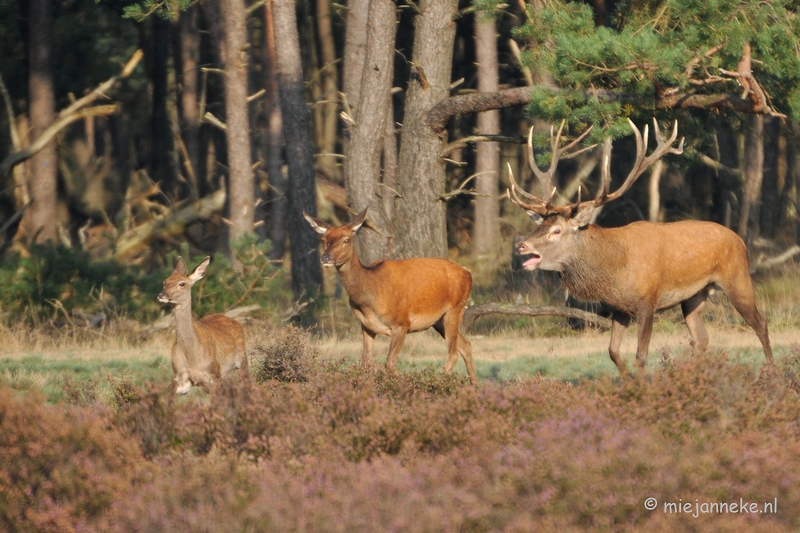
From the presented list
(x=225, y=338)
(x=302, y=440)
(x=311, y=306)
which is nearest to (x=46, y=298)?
(x=311, y=306)

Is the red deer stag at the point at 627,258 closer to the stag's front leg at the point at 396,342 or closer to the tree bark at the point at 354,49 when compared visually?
the stag's front leg at the point at 396,342

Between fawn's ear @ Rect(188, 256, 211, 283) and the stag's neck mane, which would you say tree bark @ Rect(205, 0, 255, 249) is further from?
the stag's neck mane

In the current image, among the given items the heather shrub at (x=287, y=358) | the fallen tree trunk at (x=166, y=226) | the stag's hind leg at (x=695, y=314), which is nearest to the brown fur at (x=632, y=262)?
the stag's hind leg at (x=695, y=314)

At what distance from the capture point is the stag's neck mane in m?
9.66

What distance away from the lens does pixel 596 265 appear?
9648mm

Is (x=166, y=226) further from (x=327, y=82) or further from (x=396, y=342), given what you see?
(x=396, y=342)

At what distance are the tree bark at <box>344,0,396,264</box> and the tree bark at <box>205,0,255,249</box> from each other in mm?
5518

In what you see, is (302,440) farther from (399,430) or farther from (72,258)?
(72,258)

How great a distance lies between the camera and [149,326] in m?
15.3

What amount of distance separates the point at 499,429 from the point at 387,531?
1.62 meters

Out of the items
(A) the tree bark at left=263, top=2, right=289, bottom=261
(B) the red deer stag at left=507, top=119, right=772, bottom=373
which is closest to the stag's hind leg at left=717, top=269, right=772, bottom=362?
(B) the red deer stag at left=507, top=119, right=772, bottom=373

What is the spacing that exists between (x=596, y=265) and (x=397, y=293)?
1912 mm

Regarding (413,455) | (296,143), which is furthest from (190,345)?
(296,143)

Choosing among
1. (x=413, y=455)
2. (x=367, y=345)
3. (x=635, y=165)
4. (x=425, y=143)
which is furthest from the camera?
(x=425, y=143)
